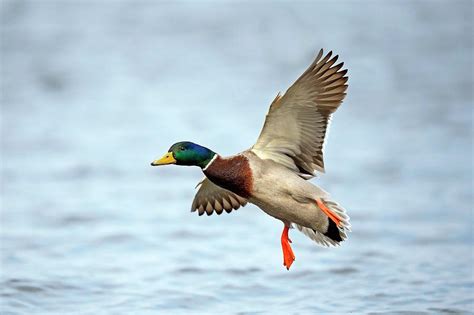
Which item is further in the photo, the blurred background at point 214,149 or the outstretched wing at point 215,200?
the blurred background at point 214,149

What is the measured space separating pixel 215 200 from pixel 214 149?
4823 mm

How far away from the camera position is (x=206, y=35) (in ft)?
56.9

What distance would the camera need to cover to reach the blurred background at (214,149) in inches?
337

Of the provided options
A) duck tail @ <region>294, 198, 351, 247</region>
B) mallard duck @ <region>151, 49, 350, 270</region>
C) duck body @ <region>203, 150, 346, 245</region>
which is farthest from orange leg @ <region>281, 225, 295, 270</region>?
duck body @ <region>203, 150, 346, 245</region>

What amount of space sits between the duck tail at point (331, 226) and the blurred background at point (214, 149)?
822 millimetres

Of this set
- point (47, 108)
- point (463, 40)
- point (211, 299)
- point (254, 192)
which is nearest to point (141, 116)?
point (47, 108)

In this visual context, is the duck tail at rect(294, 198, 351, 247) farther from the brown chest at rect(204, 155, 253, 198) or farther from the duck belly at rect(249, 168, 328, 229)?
the brown chest at rect(204, 155, 253, 198)

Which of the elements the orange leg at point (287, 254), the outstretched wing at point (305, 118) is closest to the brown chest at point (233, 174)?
the outstretched wing at point (305, 118)

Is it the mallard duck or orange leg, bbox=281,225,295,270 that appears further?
orange leg, bbox=281,225,295,270

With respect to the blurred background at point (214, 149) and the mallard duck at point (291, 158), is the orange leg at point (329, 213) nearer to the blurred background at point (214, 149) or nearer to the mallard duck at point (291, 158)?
the mallard duck at point (291, 158)

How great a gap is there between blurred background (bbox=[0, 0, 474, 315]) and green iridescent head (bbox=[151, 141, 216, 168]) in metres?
1.57

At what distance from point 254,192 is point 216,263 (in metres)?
2.68

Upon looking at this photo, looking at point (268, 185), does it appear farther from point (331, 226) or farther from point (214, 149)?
point (214, 149)

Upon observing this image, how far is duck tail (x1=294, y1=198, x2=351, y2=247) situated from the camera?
669 cm
